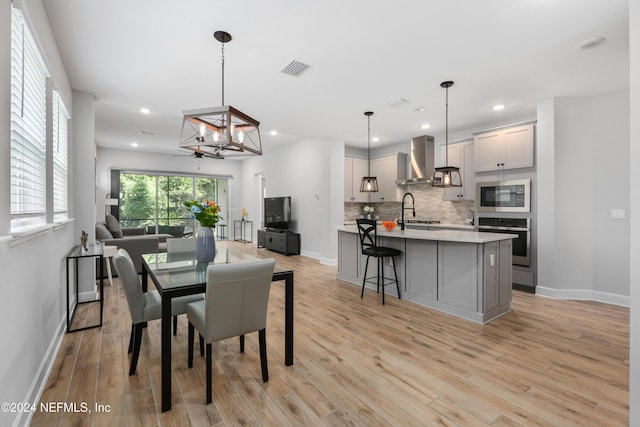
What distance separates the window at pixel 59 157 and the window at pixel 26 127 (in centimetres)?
50

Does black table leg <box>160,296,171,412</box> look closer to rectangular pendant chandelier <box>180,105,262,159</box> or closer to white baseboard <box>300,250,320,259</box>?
rectangular pendant chandelier <box>180,105,262,159</box>

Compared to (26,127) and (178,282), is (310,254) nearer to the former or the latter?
(178,282)

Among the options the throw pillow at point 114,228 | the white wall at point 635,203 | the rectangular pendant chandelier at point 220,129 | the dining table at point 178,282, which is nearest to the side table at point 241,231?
the throw pillow at point 114,228

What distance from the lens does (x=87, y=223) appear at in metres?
3.95

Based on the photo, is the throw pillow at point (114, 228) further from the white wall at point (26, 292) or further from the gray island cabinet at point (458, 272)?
the gray island cabinet at point (458, 272)

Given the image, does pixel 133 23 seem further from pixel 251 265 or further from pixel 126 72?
pixel 251 265

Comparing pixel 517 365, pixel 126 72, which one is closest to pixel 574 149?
pixel 517 365

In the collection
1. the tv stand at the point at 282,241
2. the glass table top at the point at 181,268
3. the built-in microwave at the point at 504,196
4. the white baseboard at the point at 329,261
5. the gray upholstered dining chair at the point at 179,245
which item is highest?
the built-in microwave at the point at 504,196

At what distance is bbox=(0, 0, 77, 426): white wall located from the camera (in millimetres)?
1502

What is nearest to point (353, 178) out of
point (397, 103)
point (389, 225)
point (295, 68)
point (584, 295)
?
point (397, 103)

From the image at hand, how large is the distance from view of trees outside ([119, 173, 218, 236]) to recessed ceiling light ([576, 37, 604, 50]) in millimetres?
9147

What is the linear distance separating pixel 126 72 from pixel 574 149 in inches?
225

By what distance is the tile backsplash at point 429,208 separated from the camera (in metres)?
5.94

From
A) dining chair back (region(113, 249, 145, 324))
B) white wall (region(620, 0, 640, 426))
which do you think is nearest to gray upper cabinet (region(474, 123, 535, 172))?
white wall (region(620, 0, 640, 426))
